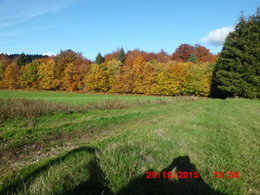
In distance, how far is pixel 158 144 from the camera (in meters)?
4.85

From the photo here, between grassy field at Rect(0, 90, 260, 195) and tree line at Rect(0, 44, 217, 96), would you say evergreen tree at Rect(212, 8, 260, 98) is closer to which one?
tree line at Rect(0, 44, 217, 96)

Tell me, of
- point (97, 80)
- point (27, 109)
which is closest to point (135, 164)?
point (27, 109)

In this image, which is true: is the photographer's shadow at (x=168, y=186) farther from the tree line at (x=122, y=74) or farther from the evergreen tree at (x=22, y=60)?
the evergreen tree at (x=22, y=60)

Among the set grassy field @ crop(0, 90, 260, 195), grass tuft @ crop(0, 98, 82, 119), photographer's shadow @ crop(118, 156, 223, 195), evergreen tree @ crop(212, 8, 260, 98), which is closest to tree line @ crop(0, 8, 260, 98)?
evergreen tree @ crop(212, 8, 260, 98)

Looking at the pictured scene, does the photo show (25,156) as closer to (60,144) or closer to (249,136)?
(60,144)

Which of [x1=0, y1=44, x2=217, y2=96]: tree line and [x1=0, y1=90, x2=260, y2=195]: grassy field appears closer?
[x1=0, y1=90, x2=260, y2=195]: grassy field

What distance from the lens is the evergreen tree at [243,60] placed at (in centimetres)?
2512

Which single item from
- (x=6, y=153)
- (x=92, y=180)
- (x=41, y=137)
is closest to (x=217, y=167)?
(x=92, y=180)

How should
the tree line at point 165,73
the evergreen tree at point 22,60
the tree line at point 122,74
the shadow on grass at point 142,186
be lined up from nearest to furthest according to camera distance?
the shadow on grass at point 142,186 → the tree line at point 165,73 → the tree line at point 122,74 → the evergreen tree at point 22,60

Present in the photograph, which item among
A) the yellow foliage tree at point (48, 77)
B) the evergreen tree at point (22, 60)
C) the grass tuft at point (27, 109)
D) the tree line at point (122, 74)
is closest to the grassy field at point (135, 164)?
the grass tuft at point (27, 109)

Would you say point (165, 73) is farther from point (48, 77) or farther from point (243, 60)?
point (48, 77)

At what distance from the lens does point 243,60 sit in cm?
2630

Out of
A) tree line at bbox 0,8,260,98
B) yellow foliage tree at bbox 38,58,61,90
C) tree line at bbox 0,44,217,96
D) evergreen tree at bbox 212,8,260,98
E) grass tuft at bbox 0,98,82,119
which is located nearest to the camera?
grass tuft at bbox 0,98,82,119

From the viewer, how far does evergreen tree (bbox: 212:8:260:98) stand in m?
25.1
